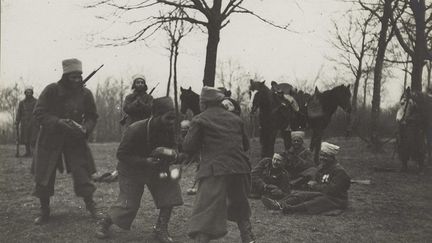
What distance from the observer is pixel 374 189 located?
10453 mm

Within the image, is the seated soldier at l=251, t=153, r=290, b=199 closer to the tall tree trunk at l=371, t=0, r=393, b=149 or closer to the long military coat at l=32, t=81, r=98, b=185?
Result: the long military coat at l=32, t=81, r=98, b=185

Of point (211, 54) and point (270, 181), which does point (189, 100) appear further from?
point (270, 181)

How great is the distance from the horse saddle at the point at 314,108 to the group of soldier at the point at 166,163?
5.72m

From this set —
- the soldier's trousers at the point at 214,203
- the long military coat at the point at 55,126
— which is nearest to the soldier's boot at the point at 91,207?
the long military coat at the point at 55,126

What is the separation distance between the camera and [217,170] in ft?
17.6

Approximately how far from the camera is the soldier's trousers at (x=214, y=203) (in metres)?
5.33

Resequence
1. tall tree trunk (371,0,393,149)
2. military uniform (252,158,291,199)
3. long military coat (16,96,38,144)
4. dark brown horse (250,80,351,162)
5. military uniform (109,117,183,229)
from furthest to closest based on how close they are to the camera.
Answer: tall tree trunk (371,0,393,149) < long military coat (16,96,38,144) < dark brown horse (250,80,351,162) < military uniform (252,158,291,199) < military uniform (109,117,183,229)

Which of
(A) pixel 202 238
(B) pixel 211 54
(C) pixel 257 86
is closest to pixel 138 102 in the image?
(C) pixel 257 86

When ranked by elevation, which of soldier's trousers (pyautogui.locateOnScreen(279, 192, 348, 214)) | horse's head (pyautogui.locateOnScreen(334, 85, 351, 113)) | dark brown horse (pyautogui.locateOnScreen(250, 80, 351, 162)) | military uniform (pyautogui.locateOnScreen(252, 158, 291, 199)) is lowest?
soldier's trousers (pyautogui.locateOnScreen(279, 192, 348, 214))

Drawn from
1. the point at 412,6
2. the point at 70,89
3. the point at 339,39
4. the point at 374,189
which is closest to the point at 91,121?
the point at 70,89

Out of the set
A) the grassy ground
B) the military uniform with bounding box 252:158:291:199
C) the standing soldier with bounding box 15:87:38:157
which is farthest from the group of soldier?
the standing soldier with bounding box 15:87:38:157

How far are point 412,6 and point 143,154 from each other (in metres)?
11.7

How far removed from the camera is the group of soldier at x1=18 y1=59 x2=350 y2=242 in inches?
214

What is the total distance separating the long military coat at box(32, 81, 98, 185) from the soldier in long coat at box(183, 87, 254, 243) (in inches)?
90.6
